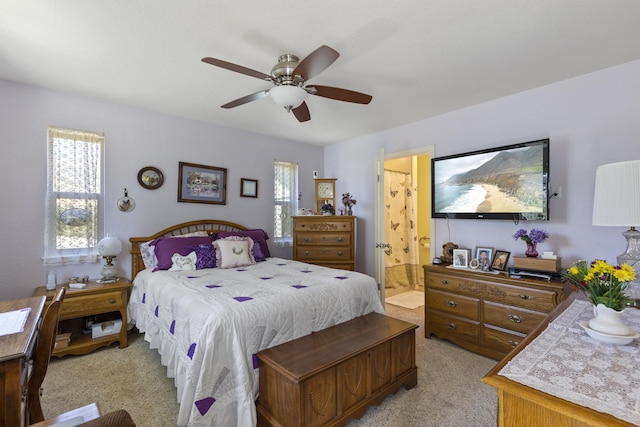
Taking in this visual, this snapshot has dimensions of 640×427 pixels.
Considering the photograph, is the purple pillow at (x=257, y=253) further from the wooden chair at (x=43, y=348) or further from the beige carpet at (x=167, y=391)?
the wooden chair at (x=43, y=348)

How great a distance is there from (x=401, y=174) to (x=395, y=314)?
99.0 inches

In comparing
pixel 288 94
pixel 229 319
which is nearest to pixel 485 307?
pixel 229 319

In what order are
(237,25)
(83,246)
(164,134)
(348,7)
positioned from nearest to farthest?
(348,7) < (237,25) < (83,246) < (164,134)

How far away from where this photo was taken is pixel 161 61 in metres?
2.33

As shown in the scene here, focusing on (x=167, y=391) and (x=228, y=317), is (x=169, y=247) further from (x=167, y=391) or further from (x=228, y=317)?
(x=228, y=317)

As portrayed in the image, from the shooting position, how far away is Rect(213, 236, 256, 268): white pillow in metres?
3.21

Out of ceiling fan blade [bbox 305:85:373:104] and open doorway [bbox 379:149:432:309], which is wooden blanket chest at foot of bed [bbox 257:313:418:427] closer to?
ceiling fan blade [bbox 305:85:373:104]

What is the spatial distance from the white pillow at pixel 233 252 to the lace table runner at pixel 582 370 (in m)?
2.75

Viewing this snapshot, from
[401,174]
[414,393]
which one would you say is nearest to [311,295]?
[414,393]

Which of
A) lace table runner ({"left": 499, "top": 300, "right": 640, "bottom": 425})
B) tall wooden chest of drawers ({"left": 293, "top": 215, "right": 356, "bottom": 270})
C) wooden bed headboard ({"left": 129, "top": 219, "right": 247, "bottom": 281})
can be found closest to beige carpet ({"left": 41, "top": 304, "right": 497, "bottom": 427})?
wooden bed headboard ({"left": 129, "top": 219, "right": 247, "bottom": 281})

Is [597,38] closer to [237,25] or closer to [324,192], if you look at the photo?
[237,25]

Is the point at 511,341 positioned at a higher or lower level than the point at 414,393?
higher

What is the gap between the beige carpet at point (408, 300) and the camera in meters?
4.44

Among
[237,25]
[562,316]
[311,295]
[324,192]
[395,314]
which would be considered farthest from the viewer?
[324,192]
